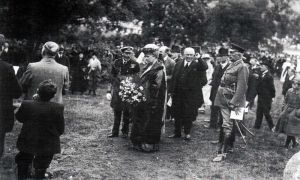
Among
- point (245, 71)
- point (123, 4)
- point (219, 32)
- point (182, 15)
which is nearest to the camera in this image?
point (245, 71)

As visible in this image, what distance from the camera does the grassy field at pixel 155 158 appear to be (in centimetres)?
706

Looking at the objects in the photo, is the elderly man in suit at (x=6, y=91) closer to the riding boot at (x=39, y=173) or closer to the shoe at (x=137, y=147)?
the riding boot at (x=39, y=173)

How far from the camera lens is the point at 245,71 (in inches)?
314

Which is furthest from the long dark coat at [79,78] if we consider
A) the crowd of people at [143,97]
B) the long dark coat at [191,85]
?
the long dark coat at [191,85]

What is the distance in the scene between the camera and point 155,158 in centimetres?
809

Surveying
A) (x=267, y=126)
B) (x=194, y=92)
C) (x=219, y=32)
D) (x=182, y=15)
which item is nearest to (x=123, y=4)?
(x=182, y=15)

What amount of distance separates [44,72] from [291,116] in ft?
18.7

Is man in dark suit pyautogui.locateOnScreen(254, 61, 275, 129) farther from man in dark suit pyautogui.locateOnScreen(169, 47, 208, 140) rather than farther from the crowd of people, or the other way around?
man in dark suit pyautogui.locateOnScreen(169, 47, 208, 140)

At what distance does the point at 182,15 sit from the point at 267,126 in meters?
13.4

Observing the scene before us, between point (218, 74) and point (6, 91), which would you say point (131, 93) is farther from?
point (218, 74)

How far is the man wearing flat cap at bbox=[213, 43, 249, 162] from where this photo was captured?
796cm

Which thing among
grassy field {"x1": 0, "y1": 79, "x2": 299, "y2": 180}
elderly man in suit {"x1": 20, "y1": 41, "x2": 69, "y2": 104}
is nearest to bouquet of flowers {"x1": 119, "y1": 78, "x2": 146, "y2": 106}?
grassy field {"x1": 0, "y1": 79, "x2": 299, "y2": 180}

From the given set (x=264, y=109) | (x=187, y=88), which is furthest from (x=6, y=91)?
(x=264, y=109)

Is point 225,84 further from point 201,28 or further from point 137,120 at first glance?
point 201,28
